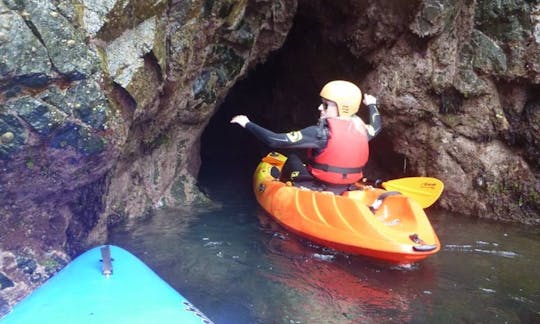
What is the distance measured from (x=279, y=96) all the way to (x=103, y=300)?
5.63 metres

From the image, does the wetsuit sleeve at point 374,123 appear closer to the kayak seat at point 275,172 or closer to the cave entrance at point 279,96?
the cave entrance at point 279,96

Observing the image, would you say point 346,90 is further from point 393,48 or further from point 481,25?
point 481,25

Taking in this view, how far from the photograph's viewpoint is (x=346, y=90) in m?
4.82

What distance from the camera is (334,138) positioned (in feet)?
15.7

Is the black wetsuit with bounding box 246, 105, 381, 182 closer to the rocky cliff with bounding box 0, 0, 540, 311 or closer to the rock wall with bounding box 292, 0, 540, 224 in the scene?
the rocky cliff with bounding box 0, 0, 540, 311

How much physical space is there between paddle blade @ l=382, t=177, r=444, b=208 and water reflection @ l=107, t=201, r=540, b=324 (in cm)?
34

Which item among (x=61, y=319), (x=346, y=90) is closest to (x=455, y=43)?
(x=346, y=90)

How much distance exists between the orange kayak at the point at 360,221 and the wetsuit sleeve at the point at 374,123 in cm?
61

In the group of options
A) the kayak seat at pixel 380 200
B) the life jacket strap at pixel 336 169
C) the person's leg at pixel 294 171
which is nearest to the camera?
the kayak seat at pixel 380 200

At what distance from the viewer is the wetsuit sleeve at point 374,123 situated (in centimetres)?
516

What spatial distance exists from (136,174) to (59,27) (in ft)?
7.24

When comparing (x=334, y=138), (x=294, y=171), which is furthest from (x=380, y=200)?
(x=294, y=171)

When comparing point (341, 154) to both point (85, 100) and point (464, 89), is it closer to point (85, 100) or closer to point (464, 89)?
point (464, 89)

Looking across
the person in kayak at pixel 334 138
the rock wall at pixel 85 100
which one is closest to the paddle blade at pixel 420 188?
the person in kayak at pixel 334 138
